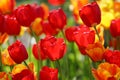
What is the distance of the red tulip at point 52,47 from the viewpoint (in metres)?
1.37

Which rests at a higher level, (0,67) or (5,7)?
(5,7)

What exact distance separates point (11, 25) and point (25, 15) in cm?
10

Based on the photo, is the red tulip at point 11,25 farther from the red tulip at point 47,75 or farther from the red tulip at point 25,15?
the red tulip at point 47,75

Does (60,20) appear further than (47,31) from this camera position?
No

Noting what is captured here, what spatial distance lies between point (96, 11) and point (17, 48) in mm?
295

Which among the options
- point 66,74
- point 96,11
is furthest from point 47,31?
point 96,11

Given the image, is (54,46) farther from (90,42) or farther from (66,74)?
(66,74)

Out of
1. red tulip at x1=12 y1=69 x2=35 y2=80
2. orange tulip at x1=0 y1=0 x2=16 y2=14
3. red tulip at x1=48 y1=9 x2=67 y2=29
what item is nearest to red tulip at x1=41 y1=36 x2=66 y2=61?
red tulip at x1=12 y1=69 x2=35 y2=80

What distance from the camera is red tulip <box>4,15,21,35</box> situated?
1616mm

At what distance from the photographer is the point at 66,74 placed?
184cm

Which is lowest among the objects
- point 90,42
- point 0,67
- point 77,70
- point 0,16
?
point 77,70

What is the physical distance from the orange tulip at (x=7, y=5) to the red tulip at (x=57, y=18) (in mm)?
311

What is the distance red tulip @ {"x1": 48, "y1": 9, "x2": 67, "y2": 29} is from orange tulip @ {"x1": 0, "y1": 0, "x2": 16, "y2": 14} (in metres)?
0.31

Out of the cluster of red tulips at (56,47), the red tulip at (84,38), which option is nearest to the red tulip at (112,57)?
the cluster of red tulips at (56,47)
